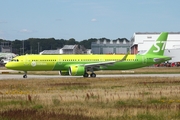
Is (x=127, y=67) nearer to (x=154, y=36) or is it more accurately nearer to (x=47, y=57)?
(x=47, y=57)

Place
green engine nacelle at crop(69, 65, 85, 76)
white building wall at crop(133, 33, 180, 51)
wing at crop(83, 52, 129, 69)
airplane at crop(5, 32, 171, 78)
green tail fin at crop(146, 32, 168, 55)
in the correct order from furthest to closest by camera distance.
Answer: white building wall at crop(133, 33, 180, 51) → green tail fin at crop(146, 32, 168, 55) → wing at crop(83, 52, 129, 69) → airplane at crop(5, 32, 171, 78) → green engine nacelle at crop(69, 65, 85, 76)

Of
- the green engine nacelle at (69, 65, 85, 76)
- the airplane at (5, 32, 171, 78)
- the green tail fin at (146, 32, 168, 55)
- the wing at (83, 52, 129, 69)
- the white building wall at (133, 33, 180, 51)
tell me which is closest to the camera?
the green engine nacelle at (69, 65, 85, 76)

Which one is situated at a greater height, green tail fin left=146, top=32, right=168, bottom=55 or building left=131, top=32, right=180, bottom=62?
building left=131, top=32, right=180, bottom=62

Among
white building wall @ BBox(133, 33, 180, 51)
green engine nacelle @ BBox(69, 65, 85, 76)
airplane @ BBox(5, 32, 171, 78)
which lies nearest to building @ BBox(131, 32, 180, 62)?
white building wall @ BBox(133, 33, 180, 51)

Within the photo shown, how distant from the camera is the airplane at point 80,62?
4934 centimetres

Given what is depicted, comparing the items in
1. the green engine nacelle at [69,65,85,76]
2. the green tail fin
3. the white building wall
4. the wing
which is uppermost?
the white building wall

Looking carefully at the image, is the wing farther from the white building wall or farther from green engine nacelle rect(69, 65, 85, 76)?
the white building wall

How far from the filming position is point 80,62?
169 ft

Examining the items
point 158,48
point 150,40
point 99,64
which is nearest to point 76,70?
point 99,64

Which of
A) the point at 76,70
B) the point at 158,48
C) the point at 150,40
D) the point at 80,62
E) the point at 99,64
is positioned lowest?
the point at 76,70

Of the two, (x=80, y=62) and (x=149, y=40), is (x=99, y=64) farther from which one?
(x=149, y=40)

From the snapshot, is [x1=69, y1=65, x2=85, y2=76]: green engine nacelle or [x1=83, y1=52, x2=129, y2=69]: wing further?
[x1=83, y1=52, x2=129, y2=69]: wing

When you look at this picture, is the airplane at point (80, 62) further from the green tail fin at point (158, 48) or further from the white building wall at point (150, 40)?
the white building wall at point (150, 40)

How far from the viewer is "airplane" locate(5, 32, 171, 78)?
49.3 metres
